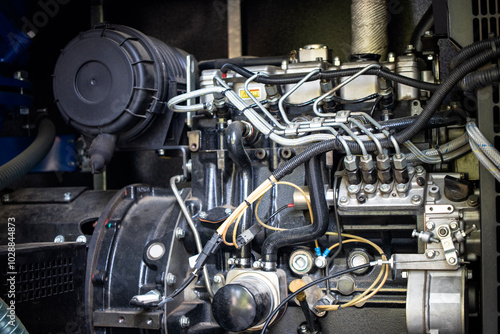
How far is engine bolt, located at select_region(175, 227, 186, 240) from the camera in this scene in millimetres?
2109

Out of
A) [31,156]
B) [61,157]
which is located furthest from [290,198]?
[61,157]

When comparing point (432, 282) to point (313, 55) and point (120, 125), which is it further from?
point (120, 125)

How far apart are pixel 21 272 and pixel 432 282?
1.38 meters

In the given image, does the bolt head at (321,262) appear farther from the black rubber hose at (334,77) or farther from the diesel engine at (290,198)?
the black rubber hose at (334,77)

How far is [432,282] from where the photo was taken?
167 centimetres

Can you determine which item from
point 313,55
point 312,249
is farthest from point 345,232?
point 313,55

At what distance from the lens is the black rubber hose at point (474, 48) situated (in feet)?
4.95

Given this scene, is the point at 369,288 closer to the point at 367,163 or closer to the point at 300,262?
the point at 300,262

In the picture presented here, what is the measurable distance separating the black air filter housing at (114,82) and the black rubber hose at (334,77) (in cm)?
38

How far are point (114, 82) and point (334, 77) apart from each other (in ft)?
3.14

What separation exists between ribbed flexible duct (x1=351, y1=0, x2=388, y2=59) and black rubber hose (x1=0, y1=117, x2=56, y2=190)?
1600mm

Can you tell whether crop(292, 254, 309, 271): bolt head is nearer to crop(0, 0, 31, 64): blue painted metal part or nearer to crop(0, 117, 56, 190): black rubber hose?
crop(0, 117, 56, 190): black rubber hose

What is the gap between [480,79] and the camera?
1.50 metres

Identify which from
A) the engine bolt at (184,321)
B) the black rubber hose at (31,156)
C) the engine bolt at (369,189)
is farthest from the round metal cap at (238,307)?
the black rubber hose at (31,156)
